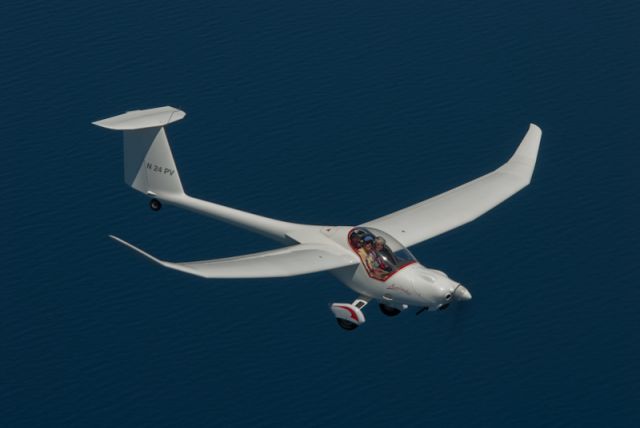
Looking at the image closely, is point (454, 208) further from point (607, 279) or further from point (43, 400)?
point (43, 400)

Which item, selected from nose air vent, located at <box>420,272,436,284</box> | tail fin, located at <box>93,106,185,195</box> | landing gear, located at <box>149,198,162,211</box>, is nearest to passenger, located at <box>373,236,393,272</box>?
nose air vent, located at <box>420,272,436,284</box>

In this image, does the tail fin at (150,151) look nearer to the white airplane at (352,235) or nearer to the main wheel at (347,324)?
the white airplane at (352,235)

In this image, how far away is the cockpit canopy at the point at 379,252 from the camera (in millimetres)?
54812

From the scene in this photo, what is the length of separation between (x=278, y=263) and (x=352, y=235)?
3.27 m

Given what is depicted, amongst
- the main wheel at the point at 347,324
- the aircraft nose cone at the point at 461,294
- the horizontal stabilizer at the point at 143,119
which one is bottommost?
the main wheel at the point at 347,324

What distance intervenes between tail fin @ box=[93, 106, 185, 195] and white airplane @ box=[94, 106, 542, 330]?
4 cm

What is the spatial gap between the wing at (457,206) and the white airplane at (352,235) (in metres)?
0.04

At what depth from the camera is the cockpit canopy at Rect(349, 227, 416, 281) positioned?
54.8m

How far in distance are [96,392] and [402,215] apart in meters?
20.5

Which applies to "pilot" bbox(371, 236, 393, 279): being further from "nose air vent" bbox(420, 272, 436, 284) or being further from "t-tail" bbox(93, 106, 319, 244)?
"t-tail" bbox(93, 106, 319, 244)

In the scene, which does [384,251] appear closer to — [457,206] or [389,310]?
[389,310]

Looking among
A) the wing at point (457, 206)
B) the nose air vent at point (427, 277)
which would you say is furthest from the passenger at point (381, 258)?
the wing at point (457, 206)

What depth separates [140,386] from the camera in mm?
70875

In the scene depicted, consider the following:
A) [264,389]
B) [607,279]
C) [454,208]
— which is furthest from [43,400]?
[607,279]
